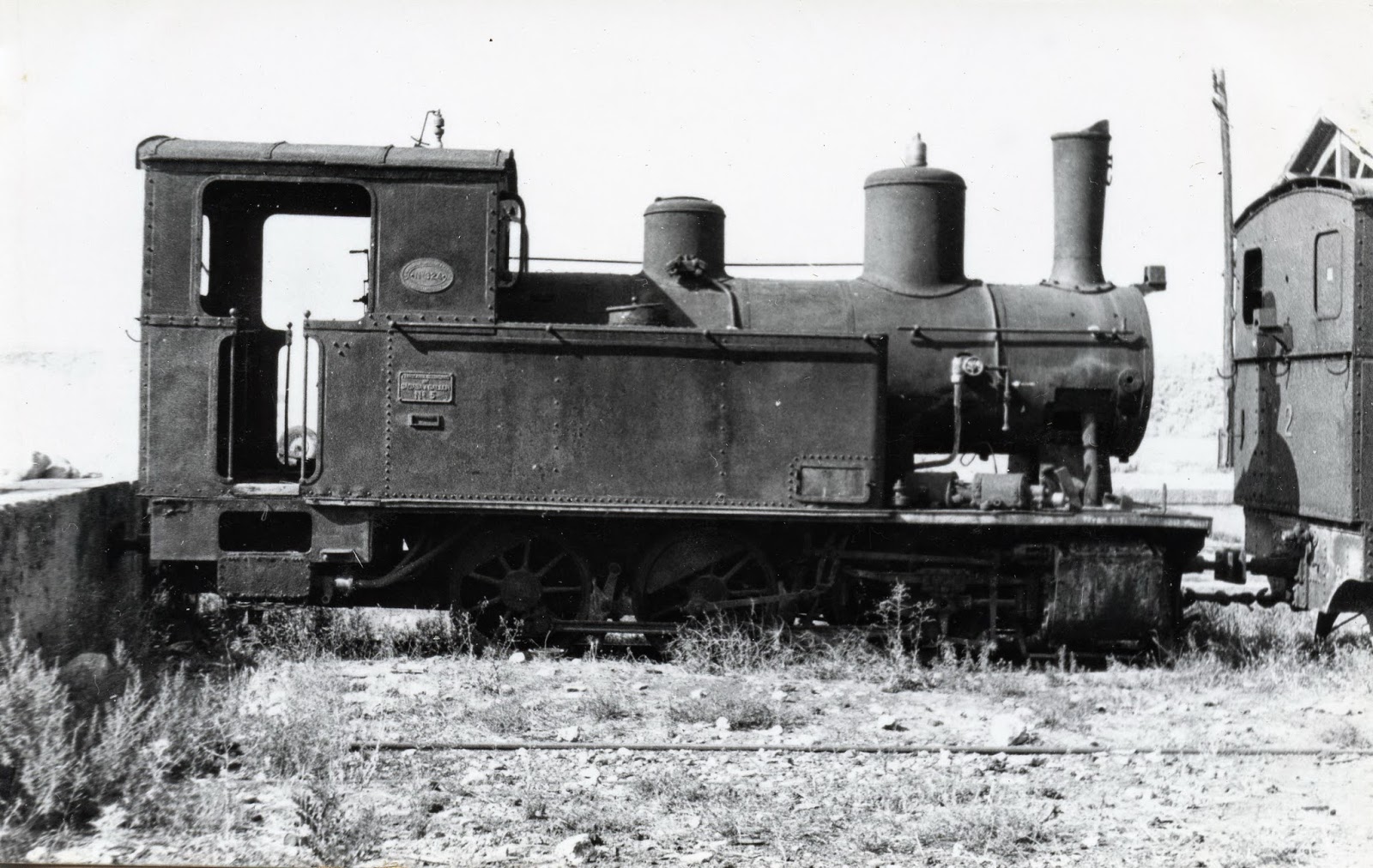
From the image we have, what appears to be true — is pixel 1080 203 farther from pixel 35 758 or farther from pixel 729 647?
pixel 35 758

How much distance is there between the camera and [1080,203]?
7961mm

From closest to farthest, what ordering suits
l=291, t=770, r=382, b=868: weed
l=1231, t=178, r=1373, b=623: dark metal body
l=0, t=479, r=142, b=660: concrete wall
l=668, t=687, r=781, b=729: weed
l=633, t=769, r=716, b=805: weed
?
1. l=291, t=770, r=382, b=868: weed
2. l=633, t=769, r=716, b=805: weed
3. l=0, t=479, r=142, b=660: concrete wall
4. l=668, t=687, r=781, b=729: weed
5. l=1231, t=178, r=1373, b=623: dark metal body

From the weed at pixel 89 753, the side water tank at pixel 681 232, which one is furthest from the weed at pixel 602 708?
the side water tank at pixel 681 232

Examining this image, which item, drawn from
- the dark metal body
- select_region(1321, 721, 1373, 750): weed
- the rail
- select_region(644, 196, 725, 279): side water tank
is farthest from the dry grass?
the dark metal body

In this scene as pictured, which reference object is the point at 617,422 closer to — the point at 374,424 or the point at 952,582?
the point at 374,424

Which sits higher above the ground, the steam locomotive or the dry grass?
the steam locomotive

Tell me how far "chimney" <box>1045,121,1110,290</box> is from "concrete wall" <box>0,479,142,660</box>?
611 centimetres

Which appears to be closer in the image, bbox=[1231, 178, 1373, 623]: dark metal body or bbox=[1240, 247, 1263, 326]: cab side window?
bbox=[1231, 178, 1373, 623]: dark metal body

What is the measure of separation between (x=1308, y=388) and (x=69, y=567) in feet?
24.7

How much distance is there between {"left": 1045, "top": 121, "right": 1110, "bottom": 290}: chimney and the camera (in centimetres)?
789

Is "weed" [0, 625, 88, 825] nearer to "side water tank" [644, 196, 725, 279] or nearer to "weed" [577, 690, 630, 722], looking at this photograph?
"weed" [577, 690, 630, 722]

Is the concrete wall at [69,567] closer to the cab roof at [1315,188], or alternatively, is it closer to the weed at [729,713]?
the weed at [729,713]

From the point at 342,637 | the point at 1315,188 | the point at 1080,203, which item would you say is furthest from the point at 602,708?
the point at 1315,188

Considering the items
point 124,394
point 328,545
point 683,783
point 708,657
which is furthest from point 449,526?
point 124,394
